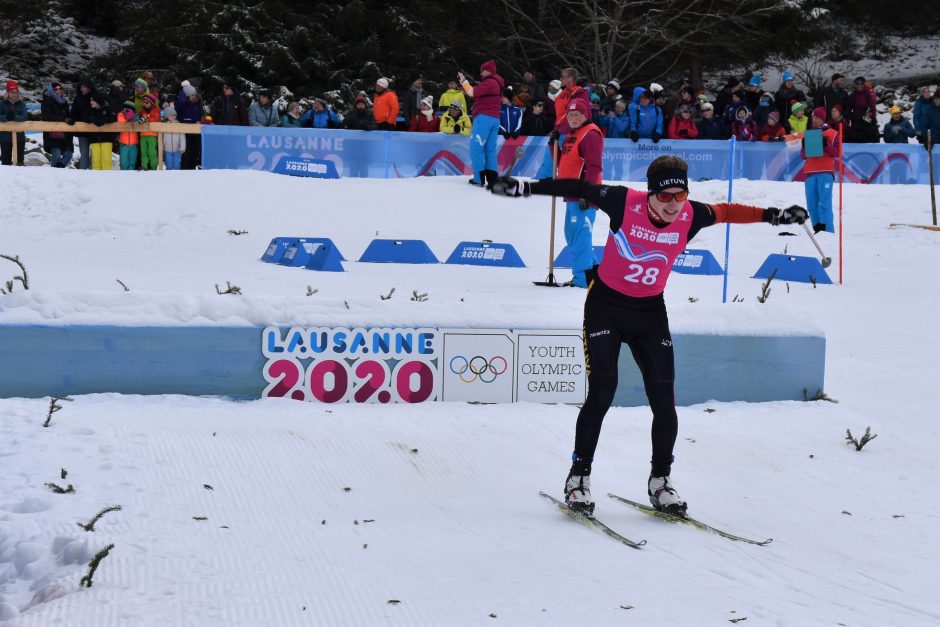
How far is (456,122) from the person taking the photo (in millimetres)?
18594

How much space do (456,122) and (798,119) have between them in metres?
6.42

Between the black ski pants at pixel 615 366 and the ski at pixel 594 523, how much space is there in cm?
26

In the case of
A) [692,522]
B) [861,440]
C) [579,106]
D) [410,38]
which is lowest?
[692,522]

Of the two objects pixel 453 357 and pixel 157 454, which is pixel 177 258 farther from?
pixel 157 454

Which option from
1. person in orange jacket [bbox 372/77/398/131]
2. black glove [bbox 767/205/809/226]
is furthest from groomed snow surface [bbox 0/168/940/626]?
person in orange jacket [bbox 372/77/398/131]

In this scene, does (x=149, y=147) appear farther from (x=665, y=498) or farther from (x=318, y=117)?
(x=665, y=498)

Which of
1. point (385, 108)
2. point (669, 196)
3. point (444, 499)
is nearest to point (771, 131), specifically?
point (385, 108)

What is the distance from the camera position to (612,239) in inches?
209

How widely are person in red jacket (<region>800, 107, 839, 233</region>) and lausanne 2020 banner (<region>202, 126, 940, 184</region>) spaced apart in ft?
6.25

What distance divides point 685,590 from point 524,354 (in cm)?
298

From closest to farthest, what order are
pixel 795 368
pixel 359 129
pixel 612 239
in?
pixel 612 239
pixel 795 368
pixel 359 129

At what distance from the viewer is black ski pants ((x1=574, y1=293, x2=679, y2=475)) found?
205 inches

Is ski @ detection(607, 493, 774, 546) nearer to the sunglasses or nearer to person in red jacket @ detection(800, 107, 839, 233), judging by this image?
the sunglasses

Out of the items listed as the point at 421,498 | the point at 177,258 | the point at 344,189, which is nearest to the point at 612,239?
the point at 421,498
